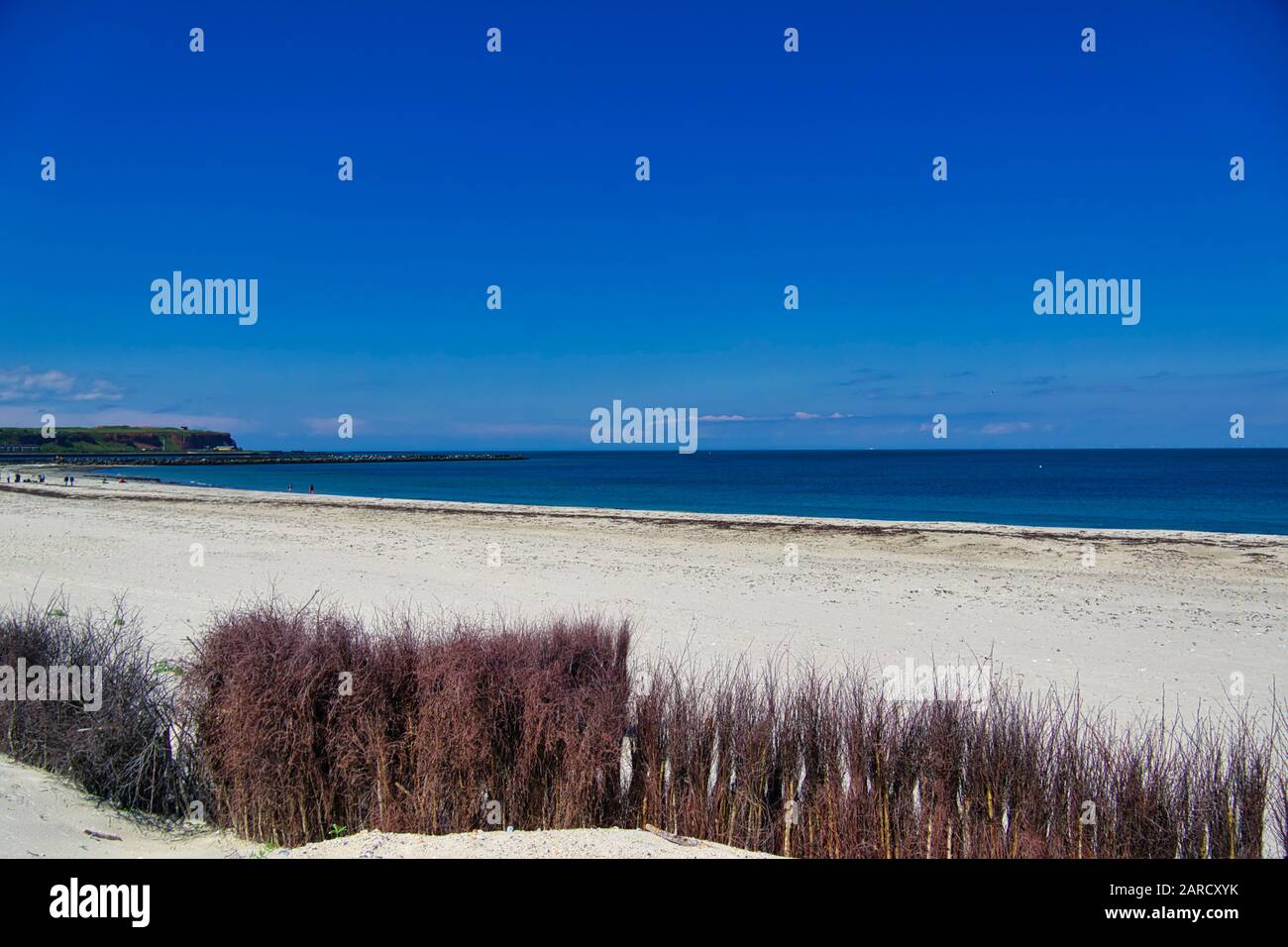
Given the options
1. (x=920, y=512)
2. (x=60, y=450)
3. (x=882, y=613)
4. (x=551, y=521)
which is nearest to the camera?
(x=882, y=613)

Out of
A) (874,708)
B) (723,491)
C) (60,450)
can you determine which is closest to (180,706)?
(874,708)

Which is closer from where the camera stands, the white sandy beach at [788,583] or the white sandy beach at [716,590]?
the white sandy beach at [716,590]

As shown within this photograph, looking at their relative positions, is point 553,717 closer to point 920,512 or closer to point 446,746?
point 446,746

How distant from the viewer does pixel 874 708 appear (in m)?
5.11

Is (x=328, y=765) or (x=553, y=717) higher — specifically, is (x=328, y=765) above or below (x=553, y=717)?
below

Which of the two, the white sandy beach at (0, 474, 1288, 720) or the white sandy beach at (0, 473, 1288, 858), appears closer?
the white sandy beach at (0, 473, 1288, 858)

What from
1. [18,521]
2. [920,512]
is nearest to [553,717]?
[18,521]

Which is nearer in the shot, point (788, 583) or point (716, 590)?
point (716, 590)

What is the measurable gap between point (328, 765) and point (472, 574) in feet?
40.7

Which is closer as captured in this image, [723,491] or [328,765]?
[328,765]
